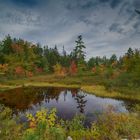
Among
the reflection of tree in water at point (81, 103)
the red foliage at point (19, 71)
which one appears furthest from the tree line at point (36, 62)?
the reflection of tree in water at point (81, 103)

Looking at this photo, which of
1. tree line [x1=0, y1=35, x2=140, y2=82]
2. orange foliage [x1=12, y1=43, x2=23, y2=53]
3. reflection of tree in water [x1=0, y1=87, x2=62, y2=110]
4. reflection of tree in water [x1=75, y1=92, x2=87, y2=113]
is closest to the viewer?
reflection of tree in water [x1=75, y1=92, x2=87, y2=113]

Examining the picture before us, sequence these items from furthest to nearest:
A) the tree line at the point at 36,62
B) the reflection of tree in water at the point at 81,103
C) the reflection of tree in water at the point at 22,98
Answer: the tree line at the point at 36,62 → the reflection of tree in water at the point at 22,98 → the reflection of tree in water at the point at 81,103

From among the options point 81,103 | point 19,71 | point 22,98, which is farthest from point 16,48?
point 81,103

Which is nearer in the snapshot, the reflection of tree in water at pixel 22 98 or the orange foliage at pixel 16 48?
the reflection of tree in water at pixel 22 98

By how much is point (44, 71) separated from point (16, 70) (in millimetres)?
25576

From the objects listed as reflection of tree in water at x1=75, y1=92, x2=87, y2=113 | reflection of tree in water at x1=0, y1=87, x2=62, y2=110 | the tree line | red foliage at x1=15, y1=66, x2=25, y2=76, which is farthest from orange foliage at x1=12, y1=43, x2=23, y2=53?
reflection of tree in water at x1=75, y1=92, x2=87, y2=113

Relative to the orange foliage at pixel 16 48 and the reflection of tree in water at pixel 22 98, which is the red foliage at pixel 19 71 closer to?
the orange foliage at pixel 16 48

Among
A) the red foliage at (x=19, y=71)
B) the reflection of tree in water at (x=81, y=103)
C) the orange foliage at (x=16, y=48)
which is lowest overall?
the reflection of tree in water at (x=81, y=103)

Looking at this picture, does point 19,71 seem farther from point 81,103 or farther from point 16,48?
point 81,103

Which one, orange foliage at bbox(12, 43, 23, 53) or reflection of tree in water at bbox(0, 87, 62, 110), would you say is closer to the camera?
reflection of tree in water at bbox(0, 87, 62, 110)

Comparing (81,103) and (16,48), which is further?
(16,48)

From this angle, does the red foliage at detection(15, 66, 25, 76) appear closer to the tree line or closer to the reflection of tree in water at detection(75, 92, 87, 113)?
the tree line

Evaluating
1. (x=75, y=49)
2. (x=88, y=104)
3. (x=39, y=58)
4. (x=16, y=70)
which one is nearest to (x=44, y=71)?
(x=39, y=58)

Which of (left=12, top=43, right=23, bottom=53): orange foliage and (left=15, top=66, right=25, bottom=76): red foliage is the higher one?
(left=12, top=43, right=23, bottom=53): orange foliage
